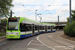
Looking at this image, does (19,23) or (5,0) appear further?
(5,0)

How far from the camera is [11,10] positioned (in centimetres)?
2316

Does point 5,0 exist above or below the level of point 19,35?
above

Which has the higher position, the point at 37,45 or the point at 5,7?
the point at 5,7

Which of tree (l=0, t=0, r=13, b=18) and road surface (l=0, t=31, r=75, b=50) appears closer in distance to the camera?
road surface (l=0, t=31, r=75, b=50)

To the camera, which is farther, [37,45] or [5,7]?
[5,7]

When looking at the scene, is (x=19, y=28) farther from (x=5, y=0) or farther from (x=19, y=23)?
(x=5, y=0)

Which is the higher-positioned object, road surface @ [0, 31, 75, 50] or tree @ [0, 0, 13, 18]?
tree @ [0, 0, 13, 18]

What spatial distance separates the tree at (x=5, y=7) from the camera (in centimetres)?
2067

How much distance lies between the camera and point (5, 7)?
21453 millimetres

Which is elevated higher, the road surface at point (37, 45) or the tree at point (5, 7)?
the tree at point (5, 7)

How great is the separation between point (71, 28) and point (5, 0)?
1371 centimetres

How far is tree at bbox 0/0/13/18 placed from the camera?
67.8 feet

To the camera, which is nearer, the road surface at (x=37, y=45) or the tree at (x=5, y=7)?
the road surface at (x=37, y=45)

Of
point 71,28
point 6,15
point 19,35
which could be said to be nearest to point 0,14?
point 6,15
